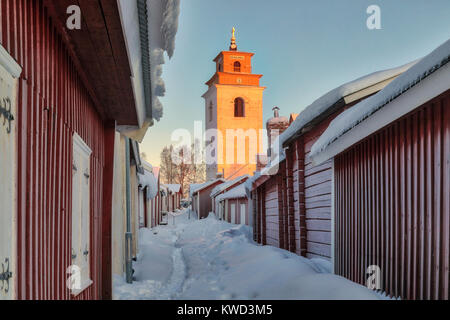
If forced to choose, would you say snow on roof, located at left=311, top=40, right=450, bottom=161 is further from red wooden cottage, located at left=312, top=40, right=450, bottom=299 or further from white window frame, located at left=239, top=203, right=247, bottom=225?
white window frame, located at left=239, top=203, right=247, bottom=225

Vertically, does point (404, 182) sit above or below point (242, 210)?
above

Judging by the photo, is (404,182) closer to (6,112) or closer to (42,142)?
(42,142)

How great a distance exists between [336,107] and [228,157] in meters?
33.0

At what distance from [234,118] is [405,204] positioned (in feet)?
119

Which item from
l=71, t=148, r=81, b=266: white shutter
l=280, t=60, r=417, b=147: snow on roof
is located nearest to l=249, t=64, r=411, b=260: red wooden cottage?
l=280, t=60, r=417, b=147: snow on roof

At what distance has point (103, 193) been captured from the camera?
5348 millimetres

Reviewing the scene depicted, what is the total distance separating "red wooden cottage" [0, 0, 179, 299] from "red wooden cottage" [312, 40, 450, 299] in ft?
7.03

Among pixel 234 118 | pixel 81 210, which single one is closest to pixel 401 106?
pixel 81 210

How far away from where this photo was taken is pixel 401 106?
3158 millimetres

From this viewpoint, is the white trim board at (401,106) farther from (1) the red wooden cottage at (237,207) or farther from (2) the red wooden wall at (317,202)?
(1) the red wooden cottage at (237,207)

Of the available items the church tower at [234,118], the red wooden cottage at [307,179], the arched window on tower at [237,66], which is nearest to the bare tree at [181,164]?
the church tower at [234,118]

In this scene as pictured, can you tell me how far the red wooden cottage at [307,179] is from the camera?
5914 mm

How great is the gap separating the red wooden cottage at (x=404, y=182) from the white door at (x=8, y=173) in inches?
98.9

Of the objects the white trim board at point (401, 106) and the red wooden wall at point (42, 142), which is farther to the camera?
the white trim board at point (401, 106)
